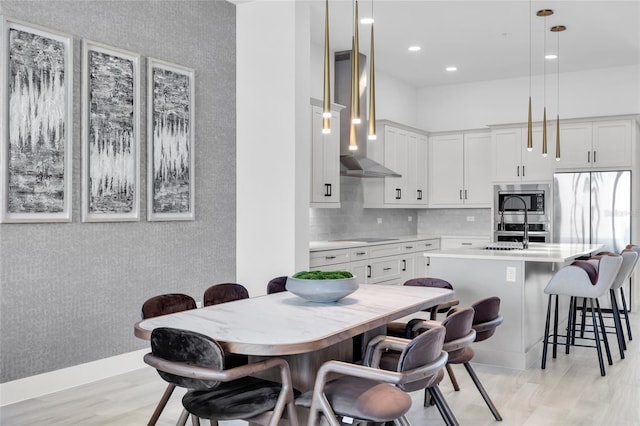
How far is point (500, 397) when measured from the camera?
367 centimetres

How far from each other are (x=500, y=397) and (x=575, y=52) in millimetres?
4686

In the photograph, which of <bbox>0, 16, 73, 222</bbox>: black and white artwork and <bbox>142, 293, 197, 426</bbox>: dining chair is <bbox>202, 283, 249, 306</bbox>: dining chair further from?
<bbox>0, 16, 73, 222</bbox>: black and white artwork

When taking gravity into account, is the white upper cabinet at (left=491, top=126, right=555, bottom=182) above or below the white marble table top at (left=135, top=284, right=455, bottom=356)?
above

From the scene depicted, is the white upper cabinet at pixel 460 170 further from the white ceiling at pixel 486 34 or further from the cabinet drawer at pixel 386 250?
the cabinet drawer at pixel 386 250

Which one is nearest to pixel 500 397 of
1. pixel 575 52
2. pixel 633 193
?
pixel 633 193

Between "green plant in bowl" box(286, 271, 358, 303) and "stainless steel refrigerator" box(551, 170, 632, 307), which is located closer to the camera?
"green plant in bowl" box(286, 271, 358, 303)

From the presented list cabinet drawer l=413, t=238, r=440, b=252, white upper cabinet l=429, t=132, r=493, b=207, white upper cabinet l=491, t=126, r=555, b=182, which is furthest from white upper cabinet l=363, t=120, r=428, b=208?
white upper cabinet l=491, t=126, r=555, b=182

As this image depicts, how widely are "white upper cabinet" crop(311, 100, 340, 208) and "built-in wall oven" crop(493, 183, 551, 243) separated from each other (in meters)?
2.38

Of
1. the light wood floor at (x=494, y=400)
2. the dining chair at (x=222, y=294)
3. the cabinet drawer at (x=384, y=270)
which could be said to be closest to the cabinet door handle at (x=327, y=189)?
the cabinet drawer at (x=384, y=270)

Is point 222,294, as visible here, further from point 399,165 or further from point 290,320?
point 399,165

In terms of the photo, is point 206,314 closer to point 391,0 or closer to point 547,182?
point 391,0

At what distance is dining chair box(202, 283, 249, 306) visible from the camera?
3.42 metres

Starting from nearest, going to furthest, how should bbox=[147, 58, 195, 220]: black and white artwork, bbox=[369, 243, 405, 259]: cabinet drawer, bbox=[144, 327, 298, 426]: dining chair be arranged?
bbox=[144, 327, 298, 426]: dining chair → bbox=[147, 58, 195, 220]: black and white artwork → bbox=[369, 243, 405, 259]: cabinet drawer

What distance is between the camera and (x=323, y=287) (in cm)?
282
